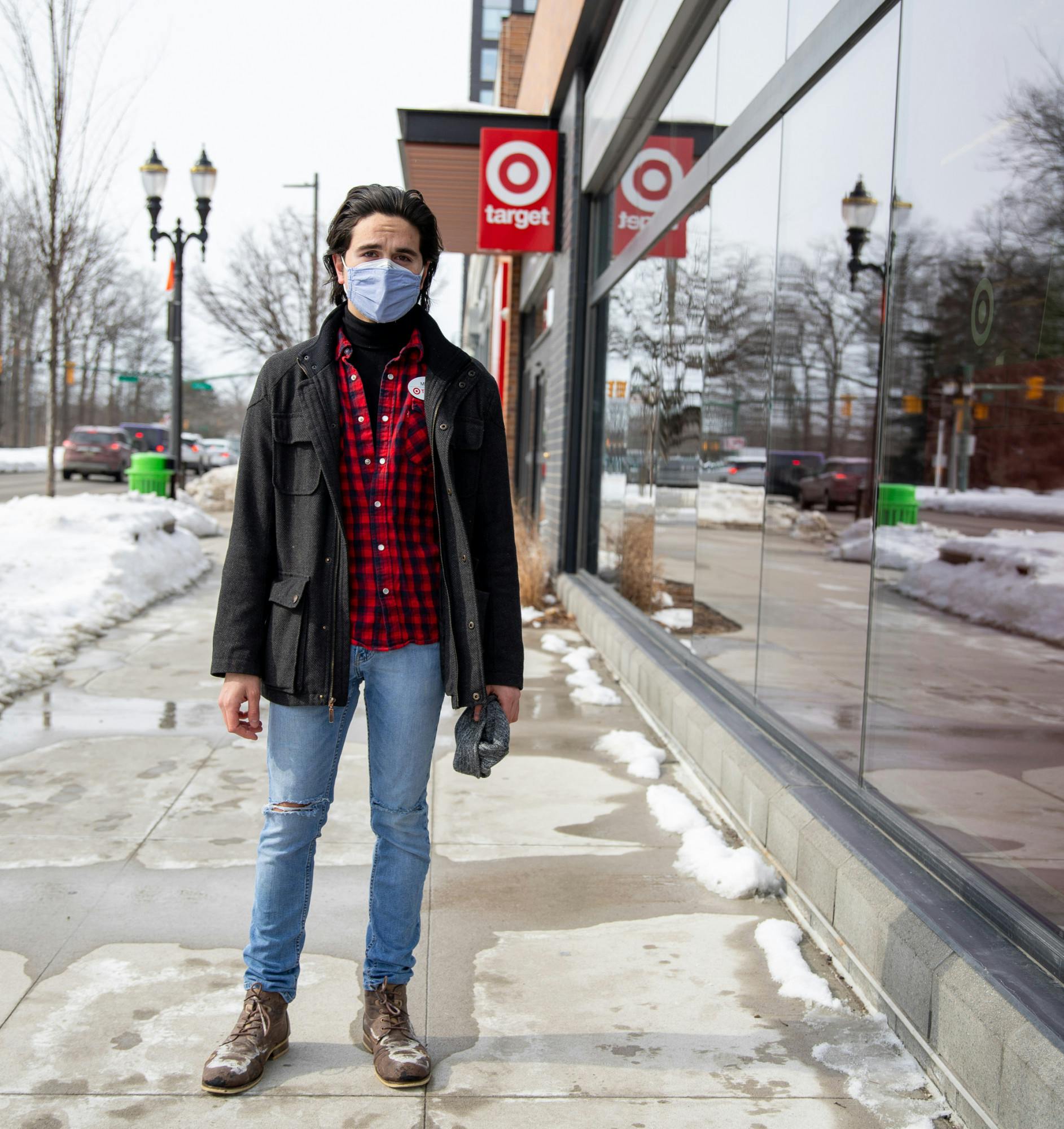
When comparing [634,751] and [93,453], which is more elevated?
[93,453]

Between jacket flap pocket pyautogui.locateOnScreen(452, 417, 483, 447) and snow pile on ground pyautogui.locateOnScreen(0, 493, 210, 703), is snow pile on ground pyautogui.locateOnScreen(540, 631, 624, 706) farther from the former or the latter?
jacket flap pocket pyautogui.locateOnScreen(452, 417, 483, 447)

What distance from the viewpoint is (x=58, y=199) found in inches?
622

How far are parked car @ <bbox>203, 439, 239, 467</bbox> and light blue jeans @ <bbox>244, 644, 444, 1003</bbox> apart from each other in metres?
47.2

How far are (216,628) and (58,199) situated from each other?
15.1 m

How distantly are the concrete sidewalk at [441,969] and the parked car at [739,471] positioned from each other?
4.48ft

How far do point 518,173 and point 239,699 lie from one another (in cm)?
987

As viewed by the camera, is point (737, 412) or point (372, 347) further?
point (737, 412)

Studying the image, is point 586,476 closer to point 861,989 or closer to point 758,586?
point 758,586

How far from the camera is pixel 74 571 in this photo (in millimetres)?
10172

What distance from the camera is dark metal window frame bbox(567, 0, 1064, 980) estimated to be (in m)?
2.85

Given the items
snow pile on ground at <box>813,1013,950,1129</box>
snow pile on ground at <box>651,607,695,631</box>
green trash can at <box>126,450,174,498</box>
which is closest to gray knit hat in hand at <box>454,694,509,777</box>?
snow pile on ground at <box>813,1013,950,1129</box>

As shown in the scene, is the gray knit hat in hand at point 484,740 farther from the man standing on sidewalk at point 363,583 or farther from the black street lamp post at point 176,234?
the black street lamp post at point 176,234

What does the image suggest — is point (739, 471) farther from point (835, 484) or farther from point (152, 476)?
point (152, 476)

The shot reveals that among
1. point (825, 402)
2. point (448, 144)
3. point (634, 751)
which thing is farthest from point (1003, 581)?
point (448, 144)
